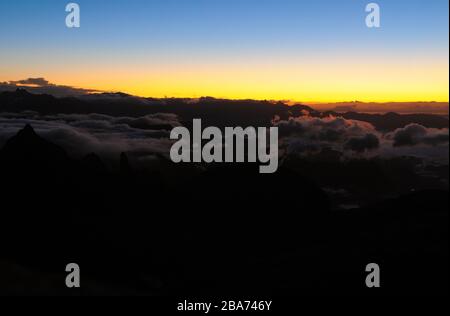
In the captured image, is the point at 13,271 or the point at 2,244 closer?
the point at 13,271

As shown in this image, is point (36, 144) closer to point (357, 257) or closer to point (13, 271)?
point (13, 271)

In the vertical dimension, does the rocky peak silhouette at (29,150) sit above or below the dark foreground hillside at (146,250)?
above

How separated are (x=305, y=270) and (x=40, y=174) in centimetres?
12716

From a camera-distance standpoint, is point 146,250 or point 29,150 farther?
→ point 29,150

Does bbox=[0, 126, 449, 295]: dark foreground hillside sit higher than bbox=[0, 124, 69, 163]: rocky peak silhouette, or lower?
lower

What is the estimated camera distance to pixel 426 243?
112750 mm

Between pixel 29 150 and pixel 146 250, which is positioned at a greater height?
pixel 29 150

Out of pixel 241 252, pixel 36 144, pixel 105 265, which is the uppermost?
pixel 36 144

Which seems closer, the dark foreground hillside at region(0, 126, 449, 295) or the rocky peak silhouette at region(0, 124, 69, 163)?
the dark foreground hillside at region(0, 126, 449, 295)

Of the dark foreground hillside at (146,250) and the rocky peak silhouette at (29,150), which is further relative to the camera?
the rocky peak silhouette at (29,150)
